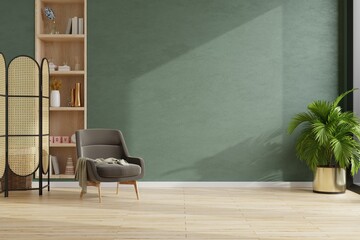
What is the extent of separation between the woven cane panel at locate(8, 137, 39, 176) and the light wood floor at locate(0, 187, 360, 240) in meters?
0.33

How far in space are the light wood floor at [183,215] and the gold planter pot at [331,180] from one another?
5.7 inches

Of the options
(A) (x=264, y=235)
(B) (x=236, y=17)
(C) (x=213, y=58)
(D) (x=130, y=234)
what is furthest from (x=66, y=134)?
(A) (x=264, y=235)

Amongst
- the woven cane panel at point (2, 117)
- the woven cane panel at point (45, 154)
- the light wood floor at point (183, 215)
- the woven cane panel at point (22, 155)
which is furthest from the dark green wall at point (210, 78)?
the woven cane panel at point (2, 117)

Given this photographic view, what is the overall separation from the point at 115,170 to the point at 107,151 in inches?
31.3

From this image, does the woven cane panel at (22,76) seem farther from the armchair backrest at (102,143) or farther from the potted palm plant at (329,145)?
the potted palm plant at (329,145)

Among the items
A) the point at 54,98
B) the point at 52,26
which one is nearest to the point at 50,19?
the point at 52,26

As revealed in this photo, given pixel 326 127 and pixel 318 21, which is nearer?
pixel 326 127

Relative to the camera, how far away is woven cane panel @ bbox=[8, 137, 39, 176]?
21.9 feet

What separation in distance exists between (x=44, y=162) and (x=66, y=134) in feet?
2.69

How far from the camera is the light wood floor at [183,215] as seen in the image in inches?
175

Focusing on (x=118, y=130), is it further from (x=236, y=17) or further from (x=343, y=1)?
(x=343, y=1)

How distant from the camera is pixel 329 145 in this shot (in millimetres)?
6918

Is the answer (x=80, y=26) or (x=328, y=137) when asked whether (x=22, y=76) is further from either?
(x=328, y=137)

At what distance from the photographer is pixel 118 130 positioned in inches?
278
